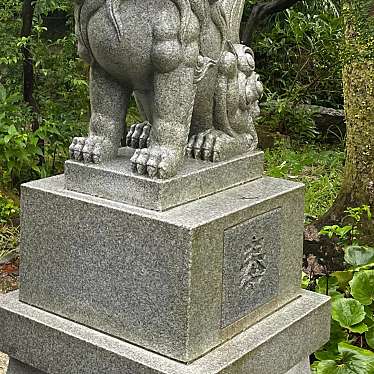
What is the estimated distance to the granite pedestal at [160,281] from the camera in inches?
107

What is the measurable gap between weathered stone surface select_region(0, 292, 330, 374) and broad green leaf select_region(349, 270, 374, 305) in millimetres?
566

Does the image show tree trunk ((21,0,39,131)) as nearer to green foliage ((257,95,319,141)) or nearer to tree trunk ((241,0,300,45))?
tree trunk ((241,0,300,45))

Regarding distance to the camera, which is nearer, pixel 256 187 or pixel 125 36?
pixel 125 36

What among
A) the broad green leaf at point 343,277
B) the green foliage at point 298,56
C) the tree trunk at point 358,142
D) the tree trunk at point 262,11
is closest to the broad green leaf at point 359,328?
the broad green leaf at point 343,277

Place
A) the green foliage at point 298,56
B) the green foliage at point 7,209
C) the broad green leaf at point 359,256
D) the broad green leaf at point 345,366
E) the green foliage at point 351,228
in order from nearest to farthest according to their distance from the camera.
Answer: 1. the broad green leaf at point 345,366
2. the broad green leaf at point 359,256
3. the green foliage at point 351,228
4. the green foliage at point 7,209
5. the green foliage at point 298,56

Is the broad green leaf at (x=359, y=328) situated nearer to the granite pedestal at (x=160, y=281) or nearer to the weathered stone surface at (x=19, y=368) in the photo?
the granite pedestal at (x=160, y=281)

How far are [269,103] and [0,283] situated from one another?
15.5ft

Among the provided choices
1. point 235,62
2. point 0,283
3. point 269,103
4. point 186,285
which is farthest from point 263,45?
point 186,285

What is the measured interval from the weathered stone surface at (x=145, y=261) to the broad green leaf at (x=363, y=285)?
829 millimetres

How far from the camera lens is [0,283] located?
5223 millimetres

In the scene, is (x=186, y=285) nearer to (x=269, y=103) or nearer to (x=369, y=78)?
(x=369, y=78)

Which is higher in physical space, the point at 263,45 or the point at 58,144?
the point at 263,45

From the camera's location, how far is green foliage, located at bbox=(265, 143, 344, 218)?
6.43m

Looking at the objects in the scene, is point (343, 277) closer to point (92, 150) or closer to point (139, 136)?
point (139, 136)
